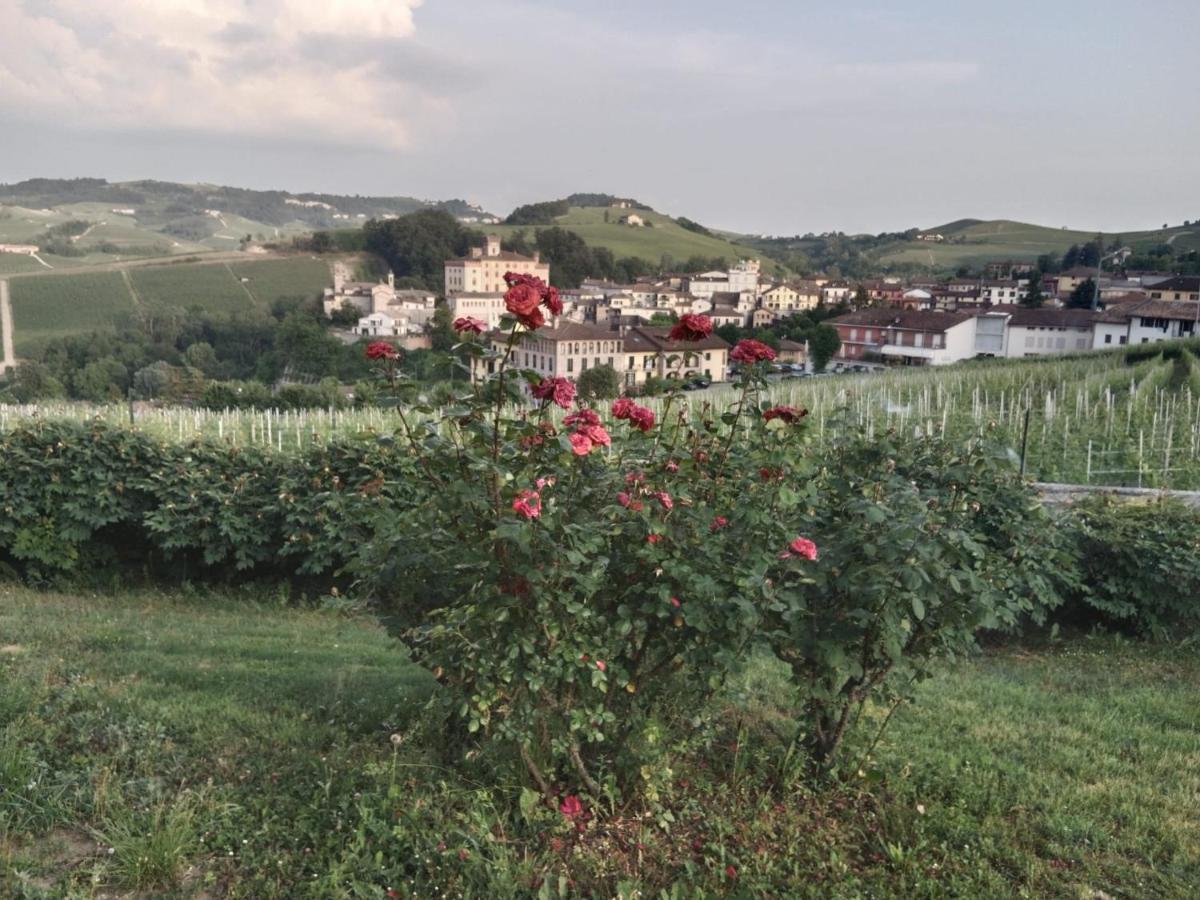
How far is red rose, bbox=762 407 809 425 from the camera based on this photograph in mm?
3209

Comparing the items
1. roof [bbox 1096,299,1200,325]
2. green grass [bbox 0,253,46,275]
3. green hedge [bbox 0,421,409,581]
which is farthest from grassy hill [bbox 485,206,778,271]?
green hedge [bbox 0,421,409,581]

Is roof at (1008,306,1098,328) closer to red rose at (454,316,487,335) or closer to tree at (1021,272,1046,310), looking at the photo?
tree at (1021,272,1046,310)

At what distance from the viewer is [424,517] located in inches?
127

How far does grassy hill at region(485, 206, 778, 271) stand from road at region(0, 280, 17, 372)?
5284cm

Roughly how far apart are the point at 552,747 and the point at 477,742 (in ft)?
1.48

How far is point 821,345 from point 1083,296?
28268mm

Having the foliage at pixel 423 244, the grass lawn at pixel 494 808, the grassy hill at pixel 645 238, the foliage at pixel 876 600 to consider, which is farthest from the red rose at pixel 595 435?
the grassy hill at pixel 645 238

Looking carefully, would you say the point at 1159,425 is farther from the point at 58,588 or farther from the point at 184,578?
the point at 58,588

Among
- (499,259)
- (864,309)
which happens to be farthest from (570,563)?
(499,259)

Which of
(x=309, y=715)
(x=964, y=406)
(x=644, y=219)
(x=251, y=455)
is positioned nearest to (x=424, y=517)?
(x=309, y=715)

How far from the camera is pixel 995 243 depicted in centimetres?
13550

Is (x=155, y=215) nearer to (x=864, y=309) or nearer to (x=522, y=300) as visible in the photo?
(x=864, y=309)

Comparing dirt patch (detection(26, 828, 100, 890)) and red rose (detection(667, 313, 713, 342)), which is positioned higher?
red rose (detection(667, 313, 713, 342))

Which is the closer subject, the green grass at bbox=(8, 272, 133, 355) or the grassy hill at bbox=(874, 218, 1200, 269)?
the green grass at bbox=(8, 272, 133, 355)
